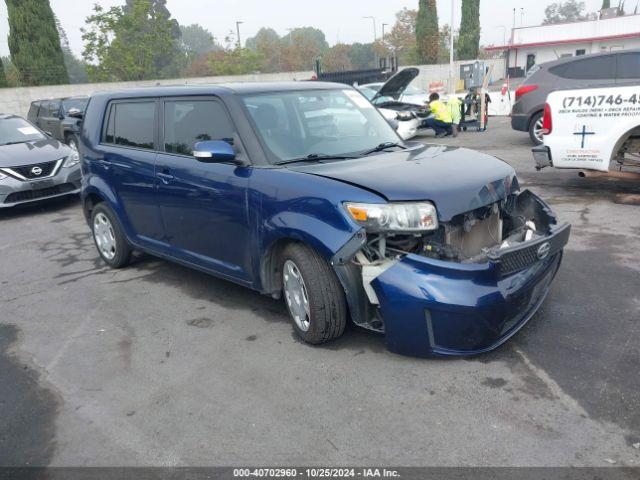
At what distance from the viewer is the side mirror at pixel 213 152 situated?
4.01 meters

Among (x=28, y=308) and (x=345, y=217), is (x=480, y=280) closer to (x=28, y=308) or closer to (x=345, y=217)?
(x=345, y=217)

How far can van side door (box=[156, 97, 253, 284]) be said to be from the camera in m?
4.27

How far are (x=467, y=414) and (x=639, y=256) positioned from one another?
10.8 ft

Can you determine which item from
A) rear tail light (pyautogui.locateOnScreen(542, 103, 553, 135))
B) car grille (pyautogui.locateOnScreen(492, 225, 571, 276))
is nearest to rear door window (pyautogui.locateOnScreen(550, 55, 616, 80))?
rear tail light (pyautogui.locateOnScreen(542, 103, 553, 135))

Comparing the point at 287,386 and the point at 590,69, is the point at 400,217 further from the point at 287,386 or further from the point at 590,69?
the point at 590,69

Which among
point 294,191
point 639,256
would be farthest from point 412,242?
point 639,256

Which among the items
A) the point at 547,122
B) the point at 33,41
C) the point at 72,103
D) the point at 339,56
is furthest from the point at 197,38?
the point at 547,122

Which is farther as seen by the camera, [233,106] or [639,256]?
[639,256]

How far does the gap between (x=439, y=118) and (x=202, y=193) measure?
461 inches

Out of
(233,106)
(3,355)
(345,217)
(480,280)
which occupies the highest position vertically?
(233,106)

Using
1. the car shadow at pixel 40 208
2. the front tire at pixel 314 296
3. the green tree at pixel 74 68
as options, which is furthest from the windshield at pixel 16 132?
the green tree at pixel 74 68

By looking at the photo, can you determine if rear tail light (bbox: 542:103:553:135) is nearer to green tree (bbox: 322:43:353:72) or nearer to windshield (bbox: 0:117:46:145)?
windshield (bbox: 0:117:46:145)

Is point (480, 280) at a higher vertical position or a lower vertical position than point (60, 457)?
higher

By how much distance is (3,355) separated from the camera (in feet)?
14.0
